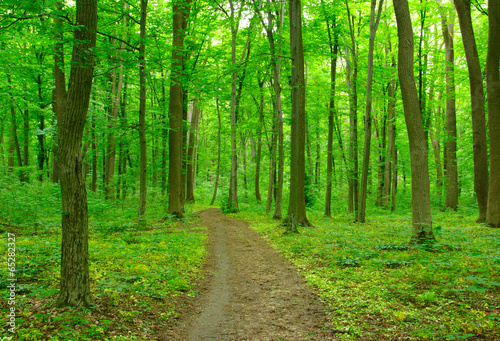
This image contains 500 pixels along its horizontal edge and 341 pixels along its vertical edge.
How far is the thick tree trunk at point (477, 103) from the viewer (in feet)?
35.2

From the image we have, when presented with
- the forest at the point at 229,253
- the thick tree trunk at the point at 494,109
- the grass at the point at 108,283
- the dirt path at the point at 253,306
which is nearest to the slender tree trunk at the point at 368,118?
the forest at the point at 229,253

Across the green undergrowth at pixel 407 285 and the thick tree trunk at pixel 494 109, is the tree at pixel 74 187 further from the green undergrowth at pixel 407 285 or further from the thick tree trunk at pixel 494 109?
the thick tree trunk at pixel 494 109

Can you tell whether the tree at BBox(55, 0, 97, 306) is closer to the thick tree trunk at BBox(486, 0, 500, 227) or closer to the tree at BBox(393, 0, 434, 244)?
the tree at BBox(393, 0, 434, 244)

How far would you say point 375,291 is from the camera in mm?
4781

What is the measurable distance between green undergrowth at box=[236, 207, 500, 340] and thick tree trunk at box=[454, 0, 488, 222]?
3027 mm

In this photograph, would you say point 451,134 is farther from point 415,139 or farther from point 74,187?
point 74,187

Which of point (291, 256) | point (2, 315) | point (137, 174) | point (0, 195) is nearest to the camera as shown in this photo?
point (2, 315)

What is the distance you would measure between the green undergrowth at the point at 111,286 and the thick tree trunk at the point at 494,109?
9.89m

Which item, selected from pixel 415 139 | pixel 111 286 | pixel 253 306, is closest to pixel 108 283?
pixel 111 286

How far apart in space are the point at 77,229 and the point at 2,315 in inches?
48.0

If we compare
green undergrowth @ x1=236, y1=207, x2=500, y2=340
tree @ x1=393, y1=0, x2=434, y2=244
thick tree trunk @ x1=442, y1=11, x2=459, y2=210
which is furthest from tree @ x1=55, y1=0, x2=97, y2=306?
thick tree trunk @ x1=442, y1=11, x2=459, y2=210

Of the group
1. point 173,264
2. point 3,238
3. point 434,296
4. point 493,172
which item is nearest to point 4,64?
point 3,238

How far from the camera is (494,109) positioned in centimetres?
966

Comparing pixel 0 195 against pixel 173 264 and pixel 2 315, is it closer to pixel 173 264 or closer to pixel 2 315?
pixel 173 264
